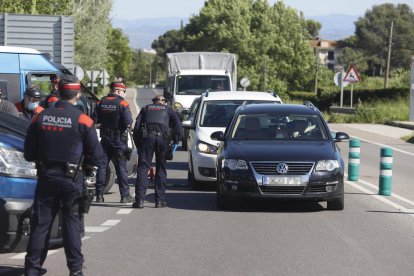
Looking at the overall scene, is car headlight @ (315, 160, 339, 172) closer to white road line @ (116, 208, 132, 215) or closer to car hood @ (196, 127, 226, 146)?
white road line @ (116, 208, 132, 215)

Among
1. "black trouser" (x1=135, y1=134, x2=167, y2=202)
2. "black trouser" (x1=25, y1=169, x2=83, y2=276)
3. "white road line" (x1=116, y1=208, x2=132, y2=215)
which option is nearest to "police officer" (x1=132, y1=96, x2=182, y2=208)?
"black trouser" (x1=135, y1=134, x2=167, y2=202)

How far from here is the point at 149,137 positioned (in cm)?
1384

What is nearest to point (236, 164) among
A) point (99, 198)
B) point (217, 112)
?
point (99, 198)

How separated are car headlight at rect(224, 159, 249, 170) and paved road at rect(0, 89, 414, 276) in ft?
2.00

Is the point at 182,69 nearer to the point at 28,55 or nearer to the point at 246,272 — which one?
the point at 28,55

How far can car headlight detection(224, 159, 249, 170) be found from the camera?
13.4 m

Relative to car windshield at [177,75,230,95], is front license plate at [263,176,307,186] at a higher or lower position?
lower

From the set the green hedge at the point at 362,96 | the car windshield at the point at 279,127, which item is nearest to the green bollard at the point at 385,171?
the car windshield at the point at 279,127

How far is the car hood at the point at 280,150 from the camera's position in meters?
13.3

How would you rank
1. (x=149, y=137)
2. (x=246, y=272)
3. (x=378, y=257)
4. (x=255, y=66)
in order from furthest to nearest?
(x=255, y=66)
(x=149, y=137)
(x=378, y=257)
(x=246, y=272)

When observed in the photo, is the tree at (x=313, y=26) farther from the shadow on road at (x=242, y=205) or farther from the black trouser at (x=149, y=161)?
the black trouser at (x=149, y=161)

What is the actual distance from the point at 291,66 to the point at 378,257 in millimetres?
93744

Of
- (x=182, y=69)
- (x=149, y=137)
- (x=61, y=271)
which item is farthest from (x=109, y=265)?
(x=182, y=69)

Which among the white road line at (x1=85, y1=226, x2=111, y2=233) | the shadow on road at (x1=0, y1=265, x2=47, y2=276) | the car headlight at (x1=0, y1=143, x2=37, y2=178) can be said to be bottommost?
the white road line at (x1=85, y1=226, x2=111, y2=233)
